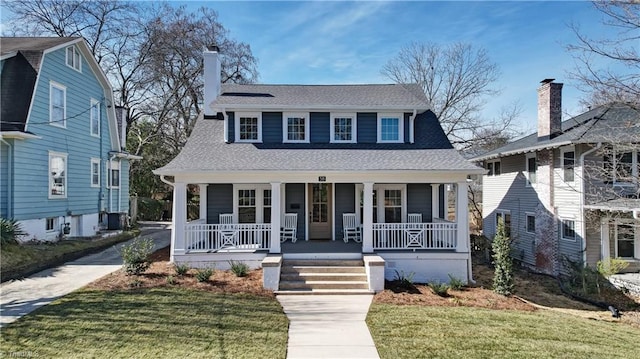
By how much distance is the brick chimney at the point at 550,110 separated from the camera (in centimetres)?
1462

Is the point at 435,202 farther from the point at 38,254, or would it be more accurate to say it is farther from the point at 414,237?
the point at 38,254

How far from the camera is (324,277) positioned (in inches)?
369

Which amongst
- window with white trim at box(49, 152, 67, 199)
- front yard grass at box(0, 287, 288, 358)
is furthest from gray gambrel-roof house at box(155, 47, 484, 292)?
window with white trim at box(49, 152, 67, 199)

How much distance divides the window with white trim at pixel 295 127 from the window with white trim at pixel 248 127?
0.88 metres

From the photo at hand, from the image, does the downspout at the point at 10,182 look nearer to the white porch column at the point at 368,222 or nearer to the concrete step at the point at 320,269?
the concrete step at the point at 320,269

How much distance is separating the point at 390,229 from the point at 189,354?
6860 mm

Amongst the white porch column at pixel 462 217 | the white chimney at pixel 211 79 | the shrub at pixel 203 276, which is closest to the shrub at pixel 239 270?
the shrub at pixel 203 276

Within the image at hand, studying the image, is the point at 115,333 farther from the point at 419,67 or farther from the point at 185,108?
the point at 419,67

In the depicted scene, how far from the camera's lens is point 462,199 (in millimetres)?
10531

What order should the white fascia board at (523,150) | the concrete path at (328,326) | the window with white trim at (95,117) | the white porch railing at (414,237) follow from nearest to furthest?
the concrete path at (328,326), the white porch railing at (414,237), the white fascia board at (523,150), the window with white trim at (95,117)

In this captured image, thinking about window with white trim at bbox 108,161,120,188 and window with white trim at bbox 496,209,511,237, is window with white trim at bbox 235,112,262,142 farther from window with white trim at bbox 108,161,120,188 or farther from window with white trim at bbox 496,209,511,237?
window with white trim at bbox 496,209,511,237

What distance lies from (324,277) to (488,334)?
13.9 feet

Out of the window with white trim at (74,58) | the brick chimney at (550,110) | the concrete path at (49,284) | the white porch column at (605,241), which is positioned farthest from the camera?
the brick chimney at (550,110)

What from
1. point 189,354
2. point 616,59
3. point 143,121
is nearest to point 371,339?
point 189,354
